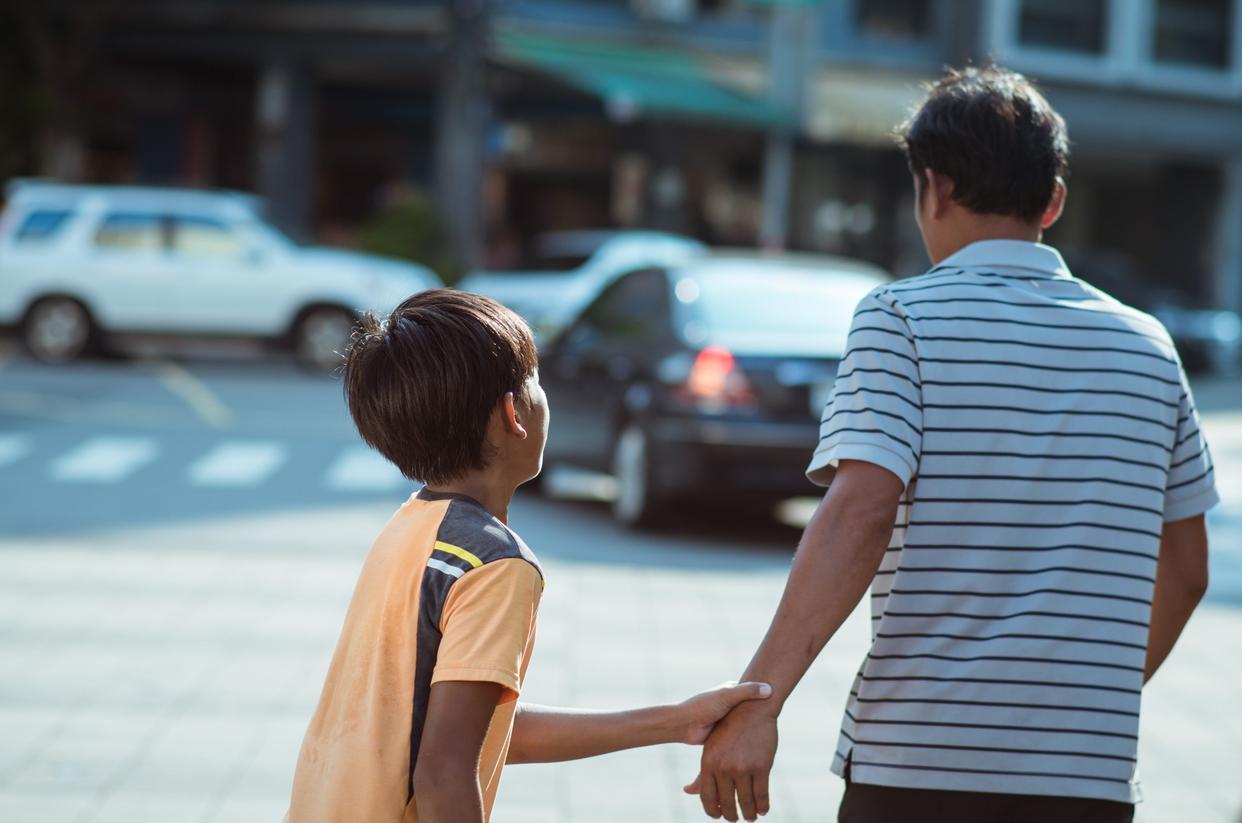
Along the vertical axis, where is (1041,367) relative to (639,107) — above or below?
above

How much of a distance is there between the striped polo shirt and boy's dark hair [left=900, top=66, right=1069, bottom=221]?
188mm

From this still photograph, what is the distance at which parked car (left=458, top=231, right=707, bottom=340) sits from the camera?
18.7m

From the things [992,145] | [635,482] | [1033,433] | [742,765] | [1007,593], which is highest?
[992,145]

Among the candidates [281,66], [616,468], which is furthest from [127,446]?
[281,66]

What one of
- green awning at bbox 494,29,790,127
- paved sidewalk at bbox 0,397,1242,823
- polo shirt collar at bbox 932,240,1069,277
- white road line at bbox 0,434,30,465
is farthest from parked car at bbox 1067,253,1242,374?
polo shirt collar at bbox 932,240,1069,277

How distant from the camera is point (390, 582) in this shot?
230 centimetres

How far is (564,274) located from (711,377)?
33.4 ft

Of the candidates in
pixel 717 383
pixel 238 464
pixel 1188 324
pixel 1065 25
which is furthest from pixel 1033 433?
pixel 1065 25

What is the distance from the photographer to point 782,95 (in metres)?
30.4

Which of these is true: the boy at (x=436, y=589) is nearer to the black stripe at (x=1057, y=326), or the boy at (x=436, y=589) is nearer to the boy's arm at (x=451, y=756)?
the boy's arm at (x=451, y=756)

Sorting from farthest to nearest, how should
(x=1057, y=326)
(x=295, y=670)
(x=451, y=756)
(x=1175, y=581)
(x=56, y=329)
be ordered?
(x=56, y=329) < (x=295, y=670) < (x=1175, y=581) < (x=1057, y=326) < (x=451, y=756)

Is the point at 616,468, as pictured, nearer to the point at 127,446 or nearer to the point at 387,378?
the point at 127,446

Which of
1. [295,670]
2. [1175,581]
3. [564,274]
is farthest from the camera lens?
[564,274]

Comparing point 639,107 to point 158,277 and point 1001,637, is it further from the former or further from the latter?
point 1001,637
